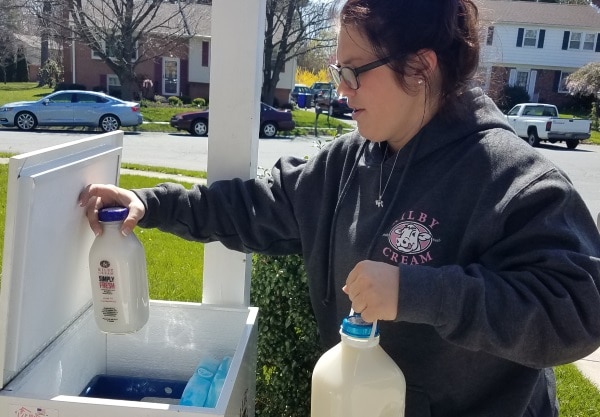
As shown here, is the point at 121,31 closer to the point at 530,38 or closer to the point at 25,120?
A: the point at 25,120

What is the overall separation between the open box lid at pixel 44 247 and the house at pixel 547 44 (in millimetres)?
37073

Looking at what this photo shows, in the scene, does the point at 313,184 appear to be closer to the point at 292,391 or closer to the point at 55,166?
the point at 55,166

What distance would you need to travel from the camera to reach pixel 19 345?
151 cm

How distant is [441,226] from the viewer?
1.45 meters

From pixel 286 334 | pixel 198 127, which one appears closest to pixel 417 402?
pixel 286 334

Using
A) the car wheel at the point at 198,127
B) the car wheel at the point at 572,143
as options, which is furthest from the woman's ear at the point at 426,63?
the car wheel at the point at 572,143

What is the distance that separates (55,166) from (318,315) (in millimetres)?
808

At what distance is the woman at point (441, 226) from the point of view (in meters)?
1.24

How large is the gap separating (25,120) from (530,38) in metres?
29.5

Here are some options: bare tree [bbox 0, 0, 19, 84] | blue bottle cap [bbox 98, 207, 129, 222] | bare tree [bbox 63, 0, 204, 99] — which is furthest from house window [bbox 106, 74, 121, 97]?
blue bottle cap [bbox 98, 207, 129, 222]

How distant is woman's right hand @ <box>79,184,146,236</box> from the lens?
68.3 inches

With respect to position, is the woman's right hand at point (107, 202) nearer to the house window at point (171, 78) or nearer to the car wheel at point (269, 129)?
the car wheel at point (269, 129)

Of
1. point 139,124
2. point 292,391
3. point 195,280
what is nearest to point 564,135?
point 139,124

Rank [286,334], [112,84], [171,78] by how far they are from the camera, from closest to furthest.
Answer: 1. [286,334]
2. [112,84]
3. [171,78]
